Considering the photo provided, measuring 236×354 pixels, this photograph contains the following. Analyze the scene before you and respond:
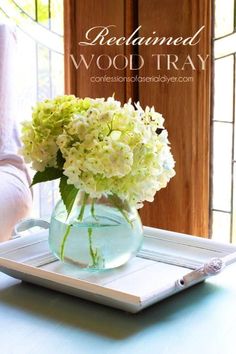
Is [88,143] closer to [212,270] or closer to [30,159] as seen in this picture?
[30,159]

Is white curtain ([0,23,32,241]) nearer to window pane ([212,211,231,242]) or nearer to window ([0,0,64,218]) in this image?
window ([0,0,64,218])

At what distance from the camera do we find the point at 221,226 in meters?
2.10

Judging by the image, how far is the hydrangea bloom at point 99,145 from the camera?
1.08m

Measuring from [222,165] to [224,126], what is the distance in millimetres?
122

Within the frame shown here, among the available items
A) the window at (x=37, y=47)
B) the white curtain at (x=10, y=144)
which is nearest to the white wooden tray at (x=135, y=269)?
the white curtain at (x=10, y=144)

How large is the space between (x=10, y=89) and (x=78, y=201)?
944mm

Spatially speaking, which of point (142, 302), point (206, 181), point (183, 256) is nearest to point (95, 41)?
point (206, 181)

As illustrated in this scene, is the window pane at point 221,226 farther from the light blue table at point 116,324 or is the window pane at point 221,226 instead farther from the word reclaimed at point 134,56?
the light blue table at point 116,324

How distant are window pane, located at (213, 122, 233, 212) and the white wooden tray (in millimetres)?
702

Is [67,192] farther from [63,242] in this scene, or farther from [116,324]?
[116,324]

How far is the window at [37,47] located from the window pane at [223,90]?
1.88 feet

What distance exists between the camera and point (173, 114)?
207cm

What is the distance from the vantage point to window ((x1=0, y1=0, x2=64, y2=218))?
224cm

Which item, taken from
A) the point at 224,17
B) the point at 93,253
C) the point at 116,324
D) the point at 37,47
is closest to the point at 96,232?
the point at 93,253
